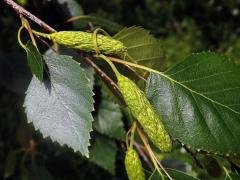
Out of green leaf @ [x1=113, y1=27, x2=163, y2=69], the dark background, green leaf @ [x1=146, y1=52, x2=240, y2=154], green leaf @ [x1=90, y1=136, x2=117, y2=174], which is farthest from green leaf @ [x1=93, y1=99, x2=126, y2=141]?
the dark background

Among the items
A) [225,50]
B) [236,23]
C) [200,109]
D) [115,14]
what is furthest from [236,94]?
[236,23]

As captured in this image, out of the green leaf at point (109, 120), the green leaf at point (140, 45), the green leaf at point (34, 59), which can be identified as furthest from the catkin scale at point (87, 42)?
the green leaf at point (109, 120)

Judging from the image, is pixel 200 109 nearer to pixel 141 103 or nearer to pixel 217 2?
pixel 141 103

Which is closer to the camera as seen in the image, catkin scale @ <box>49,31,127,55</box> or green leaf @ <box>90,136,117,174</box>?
catkin scale @ <box>49,31,127,55</box>

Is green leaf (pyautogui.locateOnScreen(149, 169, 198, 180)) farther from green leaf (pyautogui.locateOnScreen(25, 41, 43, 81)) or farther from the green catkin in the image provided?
green leaf (pyautogui.locateOnScreen(25, 41, 43, 81))

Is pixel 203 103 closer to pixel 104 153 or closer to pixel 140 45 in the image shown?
pixel 140 45

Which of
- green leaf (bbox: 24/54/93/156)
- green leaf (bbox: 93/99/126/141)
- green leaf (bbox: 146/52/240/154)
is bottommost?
green leaf (bbox: 93/99/126/141)

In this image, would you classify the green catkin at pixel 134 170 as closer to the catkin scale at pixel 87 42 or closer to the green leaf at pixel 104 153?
the catkin scale at pixel 87 42
